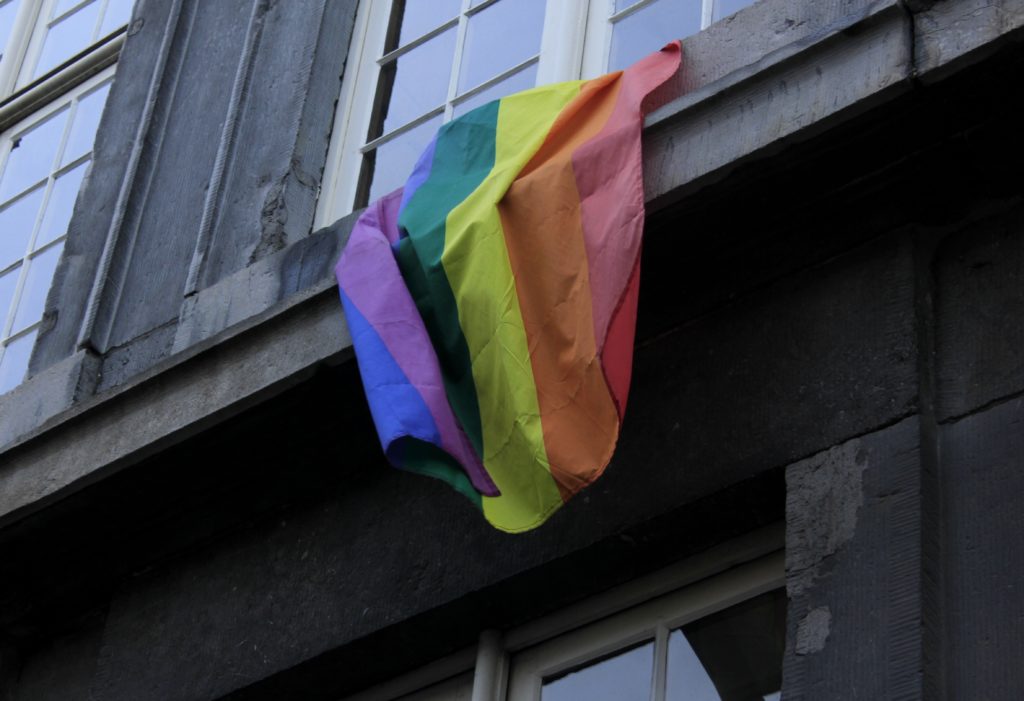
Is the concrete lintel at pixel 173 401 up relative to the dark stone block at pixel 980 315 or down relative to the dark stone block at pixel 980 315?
up

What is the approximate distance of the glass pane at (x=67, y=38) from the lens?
29.8 ft

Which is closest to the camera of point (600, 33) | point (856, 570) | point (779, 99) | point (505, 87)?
point (856, 570)

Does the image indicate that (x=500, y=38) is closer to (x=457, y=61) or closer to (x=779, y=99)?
(x=457, y=61)

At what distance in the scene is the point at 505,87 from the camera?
6.86 meters

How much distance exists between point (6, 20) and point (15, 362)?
2.59m

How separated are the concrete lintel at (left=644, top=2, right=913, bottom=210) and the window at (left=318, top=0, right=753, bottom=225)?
41.5 inches

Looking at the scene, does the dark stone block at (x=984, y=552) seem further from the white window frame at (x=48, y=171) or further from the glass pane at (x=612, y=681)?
the white window frame at (x=48, y=171)

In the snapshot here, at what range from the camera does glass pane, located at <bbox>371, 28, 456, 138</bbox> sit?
7.14 m

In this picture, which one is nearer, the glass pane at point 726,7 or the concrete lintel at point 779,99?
the concrete lintel at point 779,99

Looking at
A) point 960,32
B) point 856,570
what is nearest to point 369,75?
point 960,32

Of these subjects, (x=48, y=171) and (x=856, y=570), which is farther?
(x=48, y=171)

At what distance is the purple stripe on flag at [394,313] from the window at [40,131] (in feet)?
7.63

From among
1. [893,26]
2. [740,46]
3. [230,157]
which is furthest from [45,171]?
[893,26]

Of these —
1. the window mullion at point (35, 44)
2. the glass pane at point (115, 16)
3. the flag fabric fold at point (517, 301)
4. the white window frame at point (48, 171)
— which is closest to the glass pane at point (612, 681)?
the flag fabric fold at point (517, 301)
